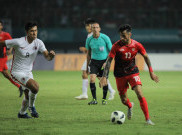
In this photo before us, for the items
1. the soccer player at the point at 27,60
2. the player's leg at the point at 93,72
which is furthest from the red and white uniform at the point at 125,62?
the player's leg at the point at 93,72

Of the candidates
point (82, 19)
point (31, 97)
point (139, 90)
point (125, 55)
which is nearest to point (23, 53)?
point (31, 97)

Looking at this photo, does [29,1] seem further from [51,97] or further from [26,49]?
[26,49]

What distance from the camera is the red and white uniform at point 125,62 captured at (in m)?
7.36

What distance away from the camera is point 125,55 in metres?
7.42

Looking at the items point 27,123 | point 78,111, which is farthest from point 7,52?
point 27,123

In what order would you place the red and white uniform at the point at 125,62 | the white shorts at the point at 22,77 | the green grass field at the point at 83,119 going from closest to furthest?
1. the green grass field at the point at 83,119
2. the red and white uniform at the point at 125,62
3. the white shorts at the point at 22,77

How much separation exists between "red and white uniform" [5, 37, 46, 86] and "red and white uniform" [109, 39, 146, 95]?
1.52m

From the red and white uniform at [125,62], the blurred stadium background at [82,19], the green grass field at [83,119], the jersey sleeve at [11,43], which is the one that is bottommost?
the green grass field at [83,119]

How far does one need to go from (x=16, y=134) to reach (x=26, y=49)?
213 centimetres

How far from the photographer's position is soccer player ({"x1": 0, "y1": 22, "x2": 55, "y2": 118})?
25.1 ft

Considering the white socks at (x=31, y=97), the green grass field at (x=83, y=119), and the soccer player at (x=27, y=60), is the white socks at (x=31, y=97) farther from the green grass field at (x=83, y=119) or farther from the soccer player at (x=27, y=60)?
the green grass field at (x=83, y=119)

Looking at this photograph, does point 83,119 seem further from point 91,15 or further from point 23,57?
point 91,15

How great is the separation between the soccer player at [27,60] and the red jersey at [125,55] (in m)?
1.26

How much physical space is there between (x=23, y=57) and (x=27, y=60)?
0.10 metres
